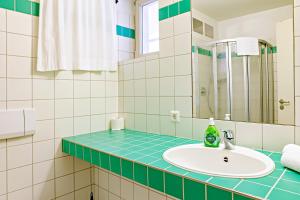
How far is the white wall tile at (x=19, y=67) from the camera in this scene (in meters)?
1.35

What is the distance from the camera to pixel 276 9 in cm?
108

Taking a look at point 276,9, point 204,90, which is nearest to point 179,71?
point 204,90

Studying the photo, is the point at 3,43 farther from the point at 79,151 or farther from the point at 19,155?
the point at 79,151

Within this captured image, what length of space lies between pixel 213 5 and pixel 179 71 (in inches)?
19.6

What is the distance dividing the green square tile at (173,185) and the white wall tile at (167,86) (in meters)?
0.79

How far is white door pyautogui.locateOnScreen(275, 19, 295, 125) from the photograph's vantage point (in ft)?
3.40

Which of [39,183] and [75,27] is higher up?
[75,27]

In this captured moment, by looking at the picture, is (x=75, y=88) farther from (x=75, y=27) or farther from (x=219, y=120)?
(x=219, y=120)

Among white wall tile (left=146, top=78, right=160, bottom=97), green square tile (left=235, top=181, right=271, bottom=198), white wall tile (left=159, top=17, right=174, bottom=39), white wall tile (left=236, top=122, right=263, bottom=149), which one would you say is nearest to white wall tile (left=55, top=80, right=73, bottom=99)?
white wall tile (left=146, top=78, right=160, bottom=97)

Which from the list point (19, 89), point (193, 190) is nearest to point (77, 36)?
point (19, 89)

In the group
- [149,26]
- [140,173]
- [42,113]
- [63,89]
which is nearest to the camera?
[140,173]

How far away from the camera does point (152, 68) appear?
1669 mm

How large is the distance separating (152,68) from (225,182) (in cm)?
113

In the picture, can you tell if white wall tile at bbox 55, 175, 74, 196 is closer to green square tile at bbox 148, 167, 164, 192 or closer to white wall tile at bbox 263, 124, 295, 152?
green square tile at bbox 148, 167, 164, 192
